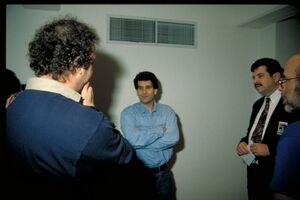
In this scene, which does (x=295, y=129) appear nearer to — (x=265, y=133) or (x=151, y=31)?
(x=265, y=133)

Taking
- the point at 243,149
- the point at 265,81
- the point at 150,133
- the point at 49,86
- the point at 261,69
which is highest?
the point at 261,69

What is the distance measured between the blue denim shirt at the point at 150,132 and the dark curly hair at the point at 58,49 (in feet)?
3.99

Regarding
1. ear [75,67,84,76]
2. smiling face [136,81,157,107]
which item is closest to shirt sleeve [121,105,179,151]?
smiling face [136,81,157,107]

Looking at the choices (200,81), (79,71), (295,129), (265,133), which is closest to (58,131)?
(79,71)

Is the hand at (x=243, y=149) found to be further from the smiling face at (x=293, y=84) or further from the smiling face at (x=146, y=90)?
the smiling face at (x=146, y=90)

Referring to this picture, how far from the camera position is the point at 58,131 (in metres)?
0.87

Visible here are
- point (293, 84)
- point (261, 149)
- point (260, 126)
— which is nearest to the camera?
point (293, 84)

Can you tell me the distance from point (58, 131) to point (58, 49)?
0.40m

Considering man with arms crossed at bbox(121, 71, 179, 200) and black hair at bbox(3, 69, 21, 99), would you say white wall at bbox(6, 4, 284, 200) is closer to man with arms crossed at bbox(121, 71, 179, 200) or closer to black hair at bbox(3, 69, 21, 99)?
man with arms crossed at bbox(121, 71, 179, 200)

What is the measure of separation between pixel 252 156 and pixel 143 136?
1.07 meters

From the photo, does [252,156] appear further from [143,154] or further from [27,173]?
[27,173]

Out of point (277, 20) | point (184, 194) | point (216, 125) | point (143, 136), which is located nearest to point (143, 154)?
point (143, 136)

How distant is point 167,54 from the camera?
2.72m

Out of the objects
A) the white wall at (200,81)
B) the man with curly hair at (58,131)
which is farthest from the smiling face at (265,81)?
the man with curly hair at (58,131)
